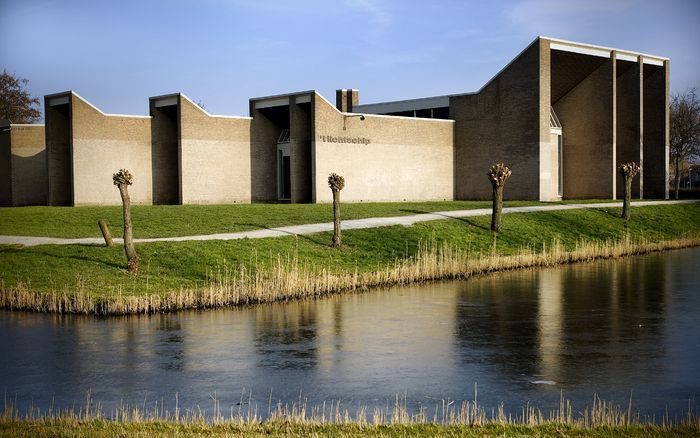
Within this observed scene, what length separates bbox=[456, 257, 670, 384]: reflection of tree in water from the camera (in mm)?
14992

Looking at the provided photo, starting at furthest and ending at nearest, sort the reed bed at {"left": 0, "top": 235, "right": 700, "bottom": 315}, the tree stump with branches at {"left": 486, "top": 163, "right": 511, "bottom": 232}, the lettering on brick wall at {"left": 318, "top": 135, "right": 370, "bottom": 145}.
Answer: the lettering on brick wall at {"left": 318, "top": 135, "right": 370, "bottom": 145}
the tree stump with branches at {"left": 486, "top": 163, "right": 511, "bottom": 232}
the reed bed at {"left": 0, "top": 235, "right": 700, "bottom": 315}

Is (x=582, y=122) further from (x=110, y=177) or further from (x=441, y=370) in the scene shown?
(x=441, y=370)

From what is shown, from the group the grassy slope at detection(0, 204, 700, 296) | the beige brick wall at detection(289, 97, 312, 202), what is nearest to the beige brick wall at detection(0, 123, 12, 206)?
the beige brick wall at detection(289, 97, 312, 202)

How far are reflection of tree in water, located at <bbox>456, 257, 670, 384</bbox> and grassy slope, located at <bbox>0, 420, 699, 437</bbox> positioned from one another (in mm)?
3404

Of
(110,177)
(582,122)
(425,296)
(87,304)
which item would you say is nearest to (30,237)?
(87,304)

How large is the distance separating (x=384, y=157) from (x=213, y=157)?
463 inches

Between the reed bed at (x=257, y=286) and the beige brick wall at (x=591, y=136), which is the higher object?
the beige brick wall at (x=591, y=136)

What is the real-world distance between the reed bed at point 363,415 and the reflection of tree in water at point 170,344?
2736mm

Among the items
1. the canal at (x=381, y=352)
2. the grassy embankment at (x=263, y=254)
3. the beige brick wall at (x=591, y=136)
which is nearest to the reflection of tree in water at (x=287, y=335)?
the canal at (x=381, y=352)

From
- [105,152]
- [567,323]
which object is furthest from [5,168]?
[567,323]

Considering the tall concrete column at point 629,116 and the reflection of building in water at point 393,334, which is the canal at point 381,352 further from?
the tall concrete column at point 629,116

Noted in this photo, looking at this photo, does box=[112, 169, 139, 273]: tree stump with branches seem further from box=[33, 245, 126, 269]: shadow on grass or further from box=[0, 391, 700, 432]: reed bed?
box=[0, 391, 700, 432]: reed bed

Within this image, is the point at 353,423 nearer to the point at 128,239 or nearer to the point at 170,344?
the point at 170,344

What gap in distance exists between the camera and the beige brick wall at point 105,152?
5075 cm
